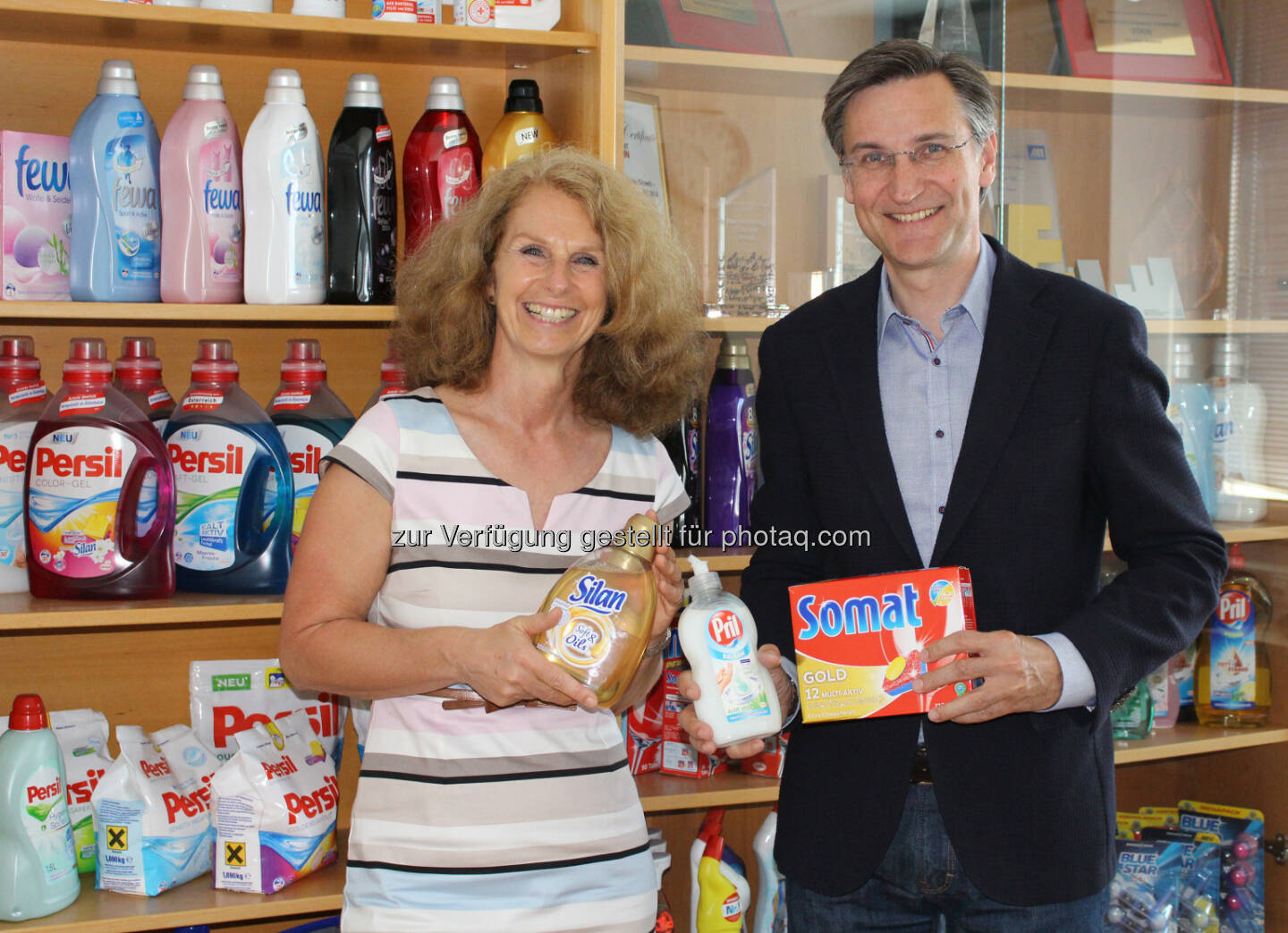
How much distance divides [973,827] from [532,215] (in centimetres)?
89

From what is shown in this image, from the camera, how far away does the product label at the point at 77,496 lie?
65.3 inches

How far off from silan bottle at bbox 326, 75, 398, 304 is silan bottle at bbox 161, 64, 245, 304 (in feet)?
0.50

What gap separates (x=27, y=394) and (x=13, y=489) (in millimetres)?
144

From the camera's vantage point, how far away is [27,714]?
1.62 metres

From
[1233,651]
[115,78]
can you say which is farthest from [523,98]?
[1233,651]

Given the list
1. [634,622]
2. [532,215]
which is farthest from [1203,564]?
[532,215]

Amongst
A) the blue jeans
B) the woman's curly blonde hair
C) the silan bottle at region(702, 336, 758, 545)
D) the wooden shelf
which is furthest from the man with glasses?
the wooden shelf

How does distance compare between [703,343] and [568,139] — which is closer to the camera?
[703,343]

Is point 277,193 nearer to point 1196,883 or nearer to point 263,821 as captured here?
point 263,821

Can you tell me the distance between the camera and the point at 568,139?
191 centimetres

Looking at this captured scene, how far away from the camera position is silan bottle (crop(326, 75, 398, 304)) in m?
1.79

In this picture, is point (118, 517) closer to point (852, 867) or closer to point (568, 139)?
point (568, 139)

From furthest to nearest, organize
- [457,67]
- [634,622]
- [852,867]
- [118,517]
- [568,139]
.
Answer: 1. [457,67]
2. [568,139]
3. [118,517]
4. [852,867]
5. [634,622]

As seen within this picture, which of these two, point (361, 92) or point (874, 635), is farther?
point (361, 92)
